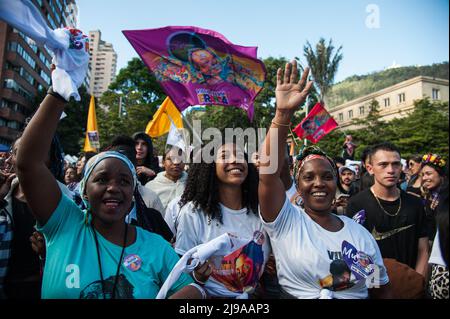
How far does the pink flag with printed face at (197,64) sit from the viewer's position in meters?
5.65

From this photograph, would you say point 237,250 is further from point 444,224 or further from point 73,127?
point 73,127

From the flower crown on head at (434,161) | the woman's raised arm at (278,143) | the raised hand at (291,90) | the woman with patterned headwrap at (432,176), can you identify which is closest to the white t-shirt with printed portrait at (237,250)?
the woman's raised arm at (278,143)

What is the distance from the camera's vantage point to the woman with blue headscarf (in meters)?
1.50

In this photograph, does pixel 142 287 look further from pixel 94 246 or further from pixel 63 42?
pixel 63 42

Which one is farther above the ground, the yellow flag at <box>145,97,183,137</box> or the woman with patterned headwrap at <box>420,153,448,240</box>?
the yellow flag at <box>145,97,183,137</box>

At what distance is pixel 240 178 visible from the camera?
2.54 m

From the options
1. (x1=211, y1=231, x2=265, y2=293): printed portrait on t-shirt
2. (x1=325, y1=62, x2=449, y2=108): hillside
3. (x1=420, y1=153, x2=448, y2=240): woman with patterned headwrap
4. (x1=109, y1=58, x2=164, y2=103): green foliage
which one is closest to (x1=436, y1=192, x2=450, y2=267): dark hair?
(x1=211, y1=231, x2=265, y2=293): printed portrait on t-shirt

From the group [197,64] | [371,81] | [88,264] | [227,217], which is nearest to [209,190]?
[227,217]

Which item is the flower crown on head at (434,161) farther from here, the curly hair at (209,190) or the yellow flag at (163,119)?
the yellow flag at (163,119)

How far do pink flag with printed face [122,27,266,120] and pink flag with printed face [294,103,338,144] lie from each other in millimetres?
2389

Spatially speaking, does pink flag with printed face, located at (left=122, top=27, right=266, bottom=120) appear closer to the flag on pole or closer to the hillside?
the flag on pole

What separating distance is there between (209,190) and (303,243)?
90 centimetres

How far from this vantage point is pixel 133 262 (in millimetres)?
1633
